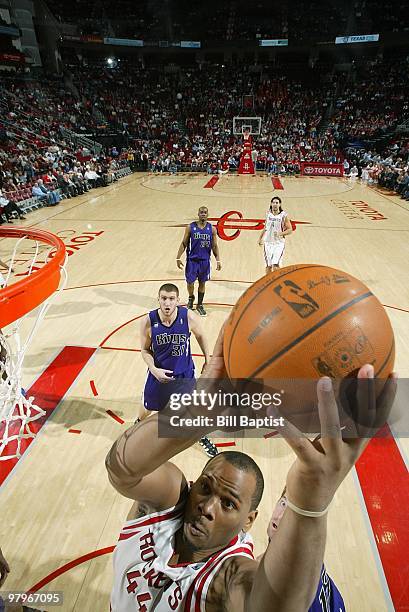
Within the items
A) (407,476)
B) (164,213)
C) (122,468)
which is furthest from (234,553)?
(164,213)

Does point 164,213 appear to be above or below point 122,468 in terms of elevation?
below

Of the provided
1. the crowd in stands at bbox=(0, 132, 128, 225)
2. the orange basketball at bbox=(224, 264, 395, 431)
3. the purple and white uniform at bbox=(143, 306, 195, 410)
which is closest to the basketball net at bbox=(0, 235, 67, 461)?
the purple and white uniform at bbox=(143, 306, 195, 410)

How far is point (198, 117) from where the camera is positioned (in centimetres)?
3119

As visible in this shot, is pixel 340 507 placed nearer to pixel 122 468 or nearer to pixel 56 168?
pixel 122 468

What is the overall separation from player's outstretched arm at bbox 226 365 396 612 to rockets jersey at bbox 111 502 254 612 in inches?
15.7

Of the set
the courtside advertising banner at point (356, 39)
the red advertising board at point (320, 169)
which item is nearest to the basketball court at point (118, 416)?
the red advertising board at point (320, 169)

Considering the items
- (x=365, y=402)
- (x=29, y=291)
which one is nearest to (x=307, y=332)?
(x=365, y=402)

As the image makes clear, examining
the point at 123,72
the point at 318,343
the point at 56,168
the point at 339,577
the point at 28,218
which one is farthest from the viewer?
the point at 123,72

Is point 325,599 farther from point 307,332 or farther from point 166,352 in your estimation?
point 166,352

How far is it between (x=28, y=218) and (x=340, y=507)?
39.6 feet

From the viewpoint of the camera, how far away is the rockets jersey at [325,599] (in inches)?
56.0

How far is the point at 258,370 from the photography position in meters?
1.35

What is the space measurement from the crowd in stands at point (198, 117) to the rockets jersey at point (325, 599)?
1697 cm

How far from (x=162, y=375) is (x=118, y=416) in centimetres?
103
